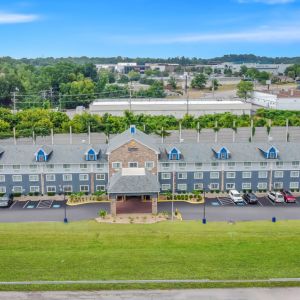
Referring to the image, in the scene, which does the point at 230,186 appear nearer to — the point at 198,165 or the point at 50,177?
the point at 198,165

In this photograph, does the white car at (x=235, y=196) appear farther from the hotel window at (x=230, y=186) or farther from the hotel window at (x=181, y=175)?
the hotel window at (x=181, y=175)

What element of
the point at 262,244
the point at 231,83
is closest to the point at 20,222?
the point at 262,244

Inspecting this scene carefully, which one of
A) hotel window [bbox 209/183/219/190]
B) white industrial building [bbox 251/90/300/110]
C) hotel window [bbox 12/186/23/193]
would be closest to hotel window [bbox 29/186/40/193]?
hotel window [bbox 12/186/23/193]

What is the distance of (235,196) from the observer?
49.4 metres

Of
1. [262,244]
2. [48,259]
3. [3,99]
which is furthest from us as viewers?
[3,99]

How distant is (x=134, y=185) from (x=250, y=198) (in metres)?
13.5

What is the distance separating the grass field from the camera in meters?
32.2

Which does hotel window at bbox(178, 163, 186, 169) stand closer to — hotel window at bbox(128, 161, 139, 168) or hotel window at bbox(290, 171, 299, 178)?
hotel window at bbox(128, 161, 139, 168)

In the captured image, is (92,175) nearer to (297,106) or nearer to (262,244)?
(262,244)

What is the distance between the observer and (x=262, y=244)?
A: 123ft

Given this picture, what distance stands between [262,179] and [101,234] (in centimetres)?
2237

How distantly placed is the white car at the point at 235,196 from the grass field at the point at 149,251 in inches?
256

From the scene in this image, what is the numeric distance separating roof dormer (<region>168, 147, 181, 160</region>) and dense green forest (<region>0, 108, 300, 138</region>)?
26.4 m

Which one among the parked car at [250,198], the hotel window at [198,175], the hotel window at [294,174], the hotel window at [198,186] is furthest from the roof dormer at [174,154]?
the hotel window at [294,174]
